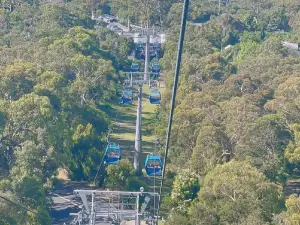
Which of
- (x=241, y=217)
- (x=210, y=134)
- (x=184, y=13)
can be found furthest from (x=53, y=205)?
(x=184, y=13)

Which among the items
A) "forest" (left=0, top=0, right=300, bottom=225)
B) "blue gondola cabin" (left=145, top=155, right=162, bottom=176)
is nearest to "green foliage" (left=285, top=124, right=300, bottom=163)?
"forest" (left=0, top=0, right=300, bottom=225)

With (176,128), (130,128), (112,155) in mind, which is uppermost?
(176,128)

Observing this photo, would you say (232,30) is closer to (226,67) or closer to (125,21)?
(125,21)

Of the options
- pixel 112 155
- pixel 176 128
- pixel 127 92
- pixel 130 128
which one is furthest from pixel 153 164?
pixel 130 128

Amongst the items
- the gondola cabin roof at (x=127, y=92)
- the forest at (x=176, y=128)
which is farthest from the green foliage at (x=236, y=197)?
the gondola cabin roof at (x=127, y=92)

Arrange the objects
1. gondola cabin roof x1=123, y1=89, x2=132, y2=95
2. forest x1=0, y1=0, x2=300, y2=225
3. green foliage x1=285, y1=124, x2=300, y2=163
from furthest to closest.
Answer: gondola cabin roof x1=123, y1=89, x2=132, y2=95, green foliage x1=285, y1=124, x2=300, y2=163, forest x1=0, y1=0, x2=300, y2=225

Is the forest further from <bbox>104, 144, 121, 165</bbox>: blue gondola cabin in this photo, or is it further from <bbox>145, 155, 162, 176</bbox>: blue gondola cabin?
<bbox>145, 155, 162, 176</bbox>: blue gondola cabin

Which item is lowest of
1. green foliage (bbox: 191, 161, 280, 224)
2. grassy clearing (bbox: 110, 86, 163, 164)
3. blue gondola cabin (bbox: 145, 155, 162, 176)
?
grassy clearing (bbox: 110, 86, 163, 164)

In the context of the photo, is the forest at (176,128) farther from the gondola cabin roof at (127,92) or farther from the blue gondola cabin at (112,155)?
the gondola cabin roof at (127,92)

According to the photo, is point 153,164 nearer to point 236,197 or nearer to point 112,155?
point 112,155
